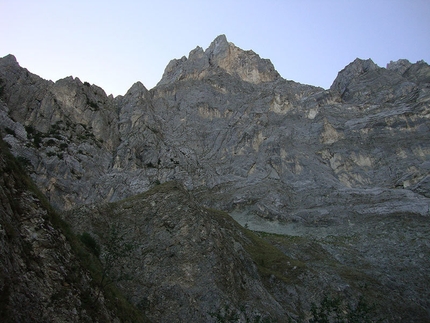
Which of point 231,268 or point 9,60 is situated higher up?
point 9,60

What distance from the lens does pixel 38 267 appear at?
1457 cm

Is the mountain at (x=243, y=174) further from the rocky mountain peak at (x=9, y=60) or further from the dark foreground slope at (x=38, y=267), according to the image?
the dark foreground slope at (x=38, y=267)

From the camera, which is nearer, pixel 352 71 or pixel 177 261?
pixel 177 261

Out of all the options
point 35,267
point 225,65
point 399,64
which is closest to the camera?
point 35,267

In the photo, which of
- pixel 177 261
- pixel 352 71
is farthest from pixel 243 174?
pixel 352 71

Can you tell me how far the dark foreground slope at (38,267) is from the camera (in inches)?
498

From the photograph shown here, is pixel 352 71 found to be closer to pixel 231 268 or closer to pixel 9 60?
pixel 9 60

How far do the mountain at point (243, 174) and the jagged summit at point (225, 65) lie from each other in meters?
0.82

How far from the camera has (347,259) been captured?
50812mm

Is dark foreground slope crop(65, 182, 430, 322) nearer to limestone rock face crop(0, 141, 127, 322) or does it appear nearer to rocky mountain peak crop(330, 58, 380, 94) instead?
limestone rock face crop(0, 141, 127, 322)

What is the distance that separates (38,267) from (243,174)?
75.2 m

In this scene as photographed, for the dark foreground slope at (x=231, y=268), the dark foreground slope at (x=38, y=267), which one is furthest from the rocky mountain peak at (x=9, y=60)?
the dark foreground slope at (x=38, y=267)

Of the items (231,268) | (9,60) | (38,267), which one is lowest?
(231,268)

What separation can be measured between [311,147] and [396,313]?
59.7 metres
